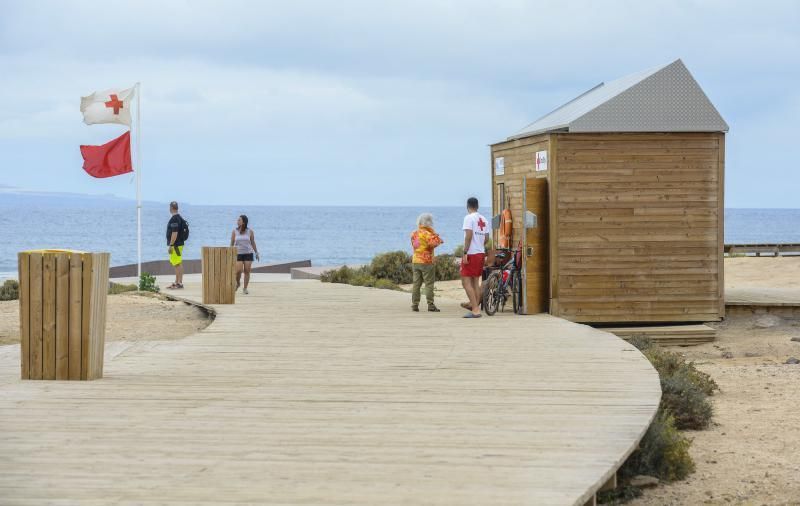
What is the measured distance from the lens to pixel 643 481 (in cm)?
777

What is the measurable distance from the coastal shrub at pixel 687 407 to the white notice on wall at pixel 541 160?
19.2 ft

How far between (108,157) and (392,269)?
8.26 m

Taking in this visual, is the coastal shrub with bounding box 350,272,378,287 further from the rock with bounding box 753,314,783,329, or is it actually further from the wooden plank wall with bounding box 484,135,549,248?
the rock with bounding box 753,314,783,329

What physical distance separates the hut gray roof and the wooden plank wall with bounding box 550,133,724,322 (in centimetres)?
15

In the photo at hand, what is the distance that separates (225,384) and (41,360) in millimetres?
1518

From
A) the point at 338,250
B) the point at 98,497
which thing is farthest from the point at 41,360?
the point at 338,250

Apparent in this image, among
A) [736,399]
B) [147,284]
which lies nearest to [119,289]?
[147,284]

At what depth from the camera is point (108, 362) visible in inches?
403

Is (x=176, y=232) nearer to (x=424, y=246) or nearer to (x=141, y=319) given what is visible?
(x=141, y=319)

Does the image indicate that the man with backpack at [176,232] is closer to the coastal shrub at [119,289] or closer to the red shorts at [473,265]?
the coastal shrub at [119,289]

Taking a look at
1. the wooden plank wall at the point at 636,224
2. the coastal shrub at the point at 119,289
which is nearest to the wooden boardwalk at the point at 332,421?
the wooden plank wall at the point at 636,224

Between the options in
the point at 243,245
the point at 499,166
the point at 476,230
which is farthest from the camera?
the point at 243,245

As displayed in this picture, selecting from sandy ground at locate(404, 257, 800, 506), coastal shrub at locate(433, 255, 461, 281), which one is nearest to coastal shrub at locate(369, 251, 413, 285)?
coastal shrub at locate(433, 255, 461, 281)

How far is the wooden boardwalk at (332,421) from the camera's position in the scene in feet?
18.4
